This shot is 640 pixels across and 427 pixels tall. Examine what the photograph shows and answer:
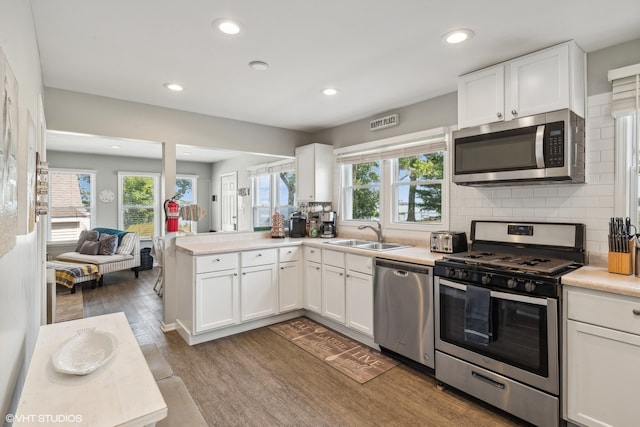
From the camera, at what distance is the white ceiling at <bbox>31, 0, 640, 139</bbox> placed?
1.86 meters

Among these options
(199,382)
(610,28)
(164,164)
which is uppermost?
(610,28)

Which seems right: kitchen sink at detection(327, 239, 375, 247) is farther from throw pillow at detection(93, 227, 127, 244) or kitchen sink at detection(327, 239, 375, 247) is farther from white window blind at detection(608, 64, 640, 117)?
throw pillow at detection(93, 227, 127, 244)

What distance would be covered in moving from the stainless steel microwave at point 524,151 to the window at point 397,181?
62 centimetres

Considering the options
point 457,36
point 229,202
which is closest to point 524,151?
point 457,36

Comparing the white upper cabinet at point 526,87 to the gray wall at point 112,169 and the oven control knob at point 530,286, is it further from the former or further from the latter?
the gray wall at point 112,169

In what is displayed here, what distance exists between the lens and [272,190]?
5398mm

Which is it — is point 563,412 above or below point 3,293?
below

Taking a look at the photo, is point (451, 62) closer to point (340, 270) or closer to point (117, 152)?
point (340, 270)

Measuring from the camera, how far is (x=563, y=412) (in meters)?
1.93

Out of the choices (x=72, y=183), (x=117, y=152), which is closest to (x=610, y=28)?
(x=117, y=152)

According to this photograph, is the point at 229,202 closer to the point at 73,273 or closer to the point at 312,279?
the point at 73,273

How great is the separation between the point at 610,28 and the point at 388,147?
6.57 feet

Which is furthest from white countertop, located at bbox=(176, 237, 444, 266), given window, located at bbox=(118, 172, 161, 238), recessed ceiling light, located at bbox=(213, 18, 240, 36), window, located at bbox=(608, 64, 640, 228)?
window, located at bbox=(118, 172, 161, 238)

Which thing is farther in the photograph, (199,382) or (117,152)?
(117,152)
